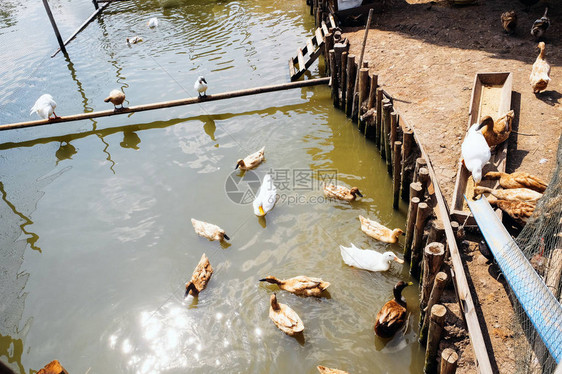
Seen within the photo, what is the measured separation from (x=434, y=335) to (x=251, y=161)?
18.8ft

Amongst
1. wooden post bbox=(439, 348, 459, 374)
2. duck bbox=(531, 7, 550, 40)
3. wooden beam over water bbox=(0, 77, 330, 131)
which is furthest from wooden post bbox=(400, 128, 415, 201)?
duck bbox=(531, 7, 550, 40)

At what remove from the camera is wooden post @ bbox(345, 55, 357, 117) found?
9.98 metres

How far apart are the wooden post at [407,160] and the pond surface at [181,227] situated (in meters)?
0.49

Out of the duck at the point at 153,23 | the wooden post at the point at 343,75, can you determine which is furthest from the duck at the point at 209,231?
the duck at the point at 153,23

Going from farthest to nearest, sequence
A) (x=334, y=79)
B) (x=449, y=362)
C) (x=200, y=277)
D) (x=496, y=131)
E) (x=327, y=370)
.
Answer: (x=334, y=79) < (x=496, y=131) < (x=200, y=277) < (x=327, y=370) < (x=449, y=362)

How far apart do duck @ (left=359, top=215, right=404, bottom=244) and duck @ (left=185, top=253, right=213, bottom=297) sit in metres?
2.95

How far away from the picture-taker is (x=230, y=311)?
6352mm

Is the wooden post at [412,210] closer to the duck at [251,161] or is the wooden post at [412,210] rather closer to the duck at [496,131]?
the duck at [496,131]

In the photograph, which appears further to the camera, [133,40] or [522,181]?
[133,40]

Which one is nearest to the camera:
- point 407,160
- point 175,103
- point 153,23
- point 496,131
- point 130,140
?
point 496,131

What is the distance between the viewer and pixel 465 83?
978cm

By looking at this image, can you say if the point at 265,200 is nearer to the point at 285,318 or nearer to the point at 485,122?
the point at 285,318

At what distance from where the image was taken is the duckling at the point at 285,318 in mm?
5664

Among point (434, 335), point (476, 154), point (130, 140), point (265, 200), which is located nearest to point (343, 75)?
point (265, 200)
